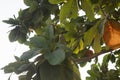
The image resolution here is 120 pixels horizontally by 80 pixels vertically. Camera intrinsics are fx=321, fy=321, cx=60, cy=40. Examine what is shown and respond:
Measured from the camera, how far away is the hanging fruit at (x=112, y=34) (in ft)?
6.30

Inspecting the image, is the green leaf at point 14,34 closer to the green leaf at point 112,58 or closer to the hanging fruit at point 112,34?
the green leaf at point 112,58

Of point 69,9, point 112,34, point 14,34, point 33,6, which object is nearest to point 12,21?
point 14,34

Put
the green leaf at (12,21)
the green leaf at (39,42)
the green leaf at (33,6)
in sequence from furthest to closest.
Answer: the green leaf at (12,21) → the green leaf at (33,6) → the green leaf at (39,42)

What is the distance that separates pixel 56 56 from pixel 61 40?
1.34 feet

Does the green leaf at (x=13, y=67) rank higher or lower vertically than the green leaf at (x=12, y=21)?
lower

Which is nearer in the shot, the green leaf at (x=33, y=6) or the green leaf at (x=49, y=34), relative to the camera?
the green leaf at (x=49, y=34)

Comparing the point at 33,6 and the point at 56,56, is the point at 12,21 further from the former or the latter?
the point at 56,56

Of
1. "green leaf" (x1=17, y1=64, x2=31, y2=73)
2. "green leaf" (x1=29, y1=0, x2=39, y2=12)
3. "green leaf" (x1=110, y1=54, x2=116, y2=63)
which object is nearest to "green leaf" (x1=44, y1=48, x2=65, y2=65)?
"green leaf" (x1=17, y1=64, x2=31, y2=73)

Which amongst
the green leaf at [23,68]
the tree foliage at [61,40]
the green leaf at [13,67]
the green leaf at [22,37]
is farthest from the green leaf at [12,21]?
the green leaf at [23,68]

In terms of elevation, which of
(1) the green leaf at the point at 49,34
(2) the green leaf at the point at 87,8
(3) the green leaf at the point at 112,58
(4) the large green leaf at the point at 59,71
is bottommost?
(4) the large green leaf at the point at 59,71

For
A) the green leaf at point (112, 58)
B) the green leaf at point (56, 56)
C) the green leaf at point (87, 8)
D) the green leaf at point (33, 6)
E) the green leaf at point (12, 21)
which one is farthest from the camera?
the green leaf at point (112, 58)

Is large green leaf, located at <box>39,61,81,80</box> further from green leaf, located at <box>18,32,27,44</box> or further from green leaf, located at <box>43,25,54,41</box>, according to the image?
green leaf, located at <box>18,32,27,44</box>

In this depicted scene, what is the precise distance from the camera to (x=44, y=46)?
159 centimetres

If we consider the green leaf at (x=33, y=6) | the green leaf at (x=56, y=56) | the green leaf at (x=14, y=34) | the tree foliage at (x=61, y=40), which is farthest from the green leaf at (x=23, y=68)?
the green leaf at (x=14, y=34)
